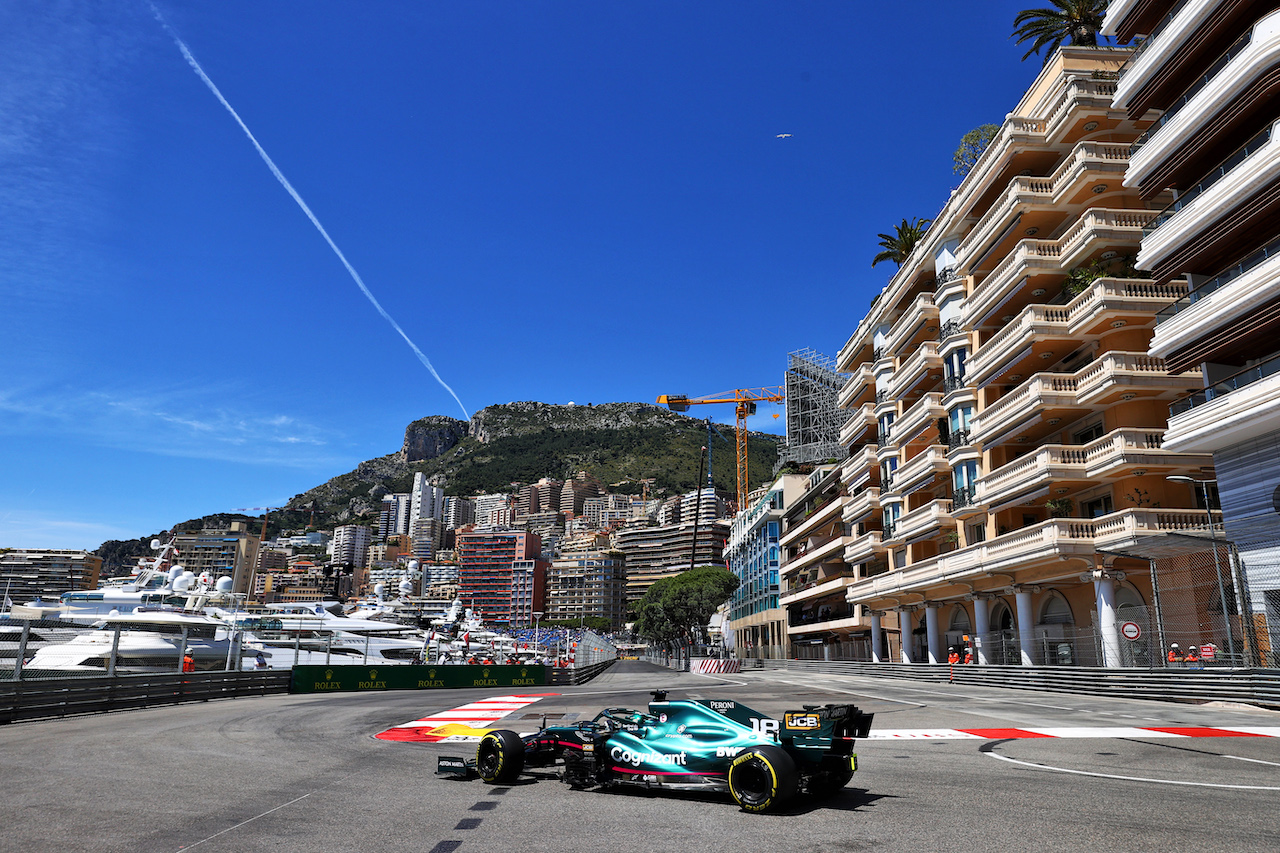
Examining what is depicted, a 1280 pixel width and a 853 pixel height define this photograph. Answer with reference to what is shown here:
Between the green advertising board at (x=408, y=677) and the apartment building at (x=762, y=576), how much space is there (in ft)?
162

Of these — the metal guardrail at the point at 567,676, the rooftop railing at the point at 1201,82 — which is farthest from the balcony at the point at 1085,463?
the metal guardrail at the point at 567,676

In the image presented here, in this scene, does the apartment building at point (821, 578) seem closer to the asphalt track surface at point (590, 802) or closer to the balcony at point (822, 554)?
the balcony at point (822, 554)

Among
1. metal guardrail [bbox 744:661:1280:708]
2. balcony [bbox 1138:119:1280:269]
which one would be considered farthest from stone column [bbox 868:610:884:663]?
balcony [bbox 1138:119:1280:269]

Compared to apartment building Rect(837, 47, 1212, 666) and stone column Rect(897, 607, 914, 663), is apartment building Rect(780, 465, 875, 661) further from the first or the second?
apartment building Rect(837, 47, 1212, 666)

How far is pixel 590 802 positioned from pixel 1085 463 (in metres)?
28.7

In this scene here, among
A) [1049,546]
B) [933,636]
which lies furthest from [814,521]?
[1049,546]

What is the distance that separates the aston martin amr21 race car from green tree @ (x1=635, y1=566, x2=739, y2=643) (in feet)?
301

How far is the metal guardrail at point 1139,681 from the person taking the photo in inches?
871

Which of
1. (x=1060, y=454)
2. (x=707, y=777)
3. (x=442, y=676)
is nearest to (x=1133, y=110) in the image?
(x=1060, y=454)

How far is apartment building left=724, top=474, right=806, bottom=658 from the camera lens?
289 feet

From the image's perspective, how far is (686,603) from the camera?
102500mm

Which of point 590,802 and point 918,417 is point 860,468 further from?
point 590,802

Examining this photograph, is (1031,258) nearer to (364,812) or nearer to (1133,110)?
(1133,110)

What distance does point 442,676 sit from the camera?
122 ft
